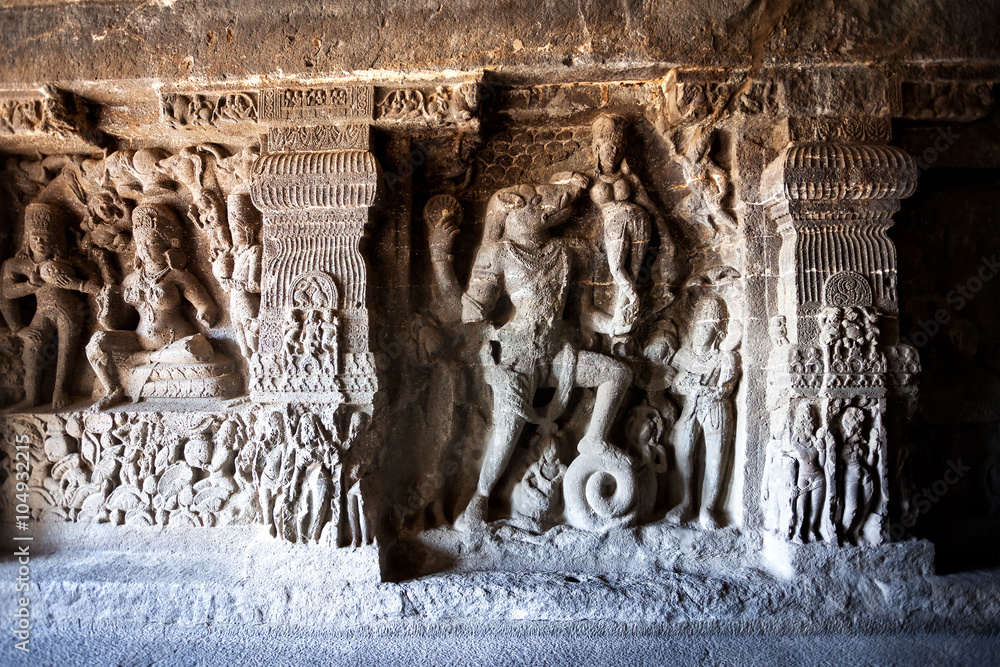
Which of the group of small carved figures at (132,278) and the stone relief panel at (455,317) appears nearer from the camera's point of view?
the stone relief panel at (455,317)

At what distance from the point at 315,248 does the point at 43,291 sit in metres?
2.15

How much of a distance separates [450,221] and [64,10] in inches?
106

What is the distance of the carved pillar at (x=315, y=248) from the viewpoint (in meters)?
3.18

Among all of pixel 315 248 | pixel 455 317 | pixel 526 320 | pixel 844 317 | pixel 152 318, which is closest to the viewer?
pixel 844 317

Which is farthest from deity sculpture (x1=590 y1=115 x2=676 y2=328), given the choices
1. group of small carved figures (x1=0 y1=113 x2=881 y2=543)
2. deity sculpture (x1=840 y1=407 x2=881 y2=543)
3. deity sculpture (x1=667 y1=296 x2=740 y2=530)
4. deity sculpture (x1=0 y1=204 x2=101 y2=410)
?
deity sculpture (x1=0 y1=204 x2=101 y2=410)

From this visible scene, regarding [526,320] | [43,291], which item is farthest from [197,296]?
[526,320]

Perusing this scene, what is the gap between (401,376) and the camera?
3512 millimetres

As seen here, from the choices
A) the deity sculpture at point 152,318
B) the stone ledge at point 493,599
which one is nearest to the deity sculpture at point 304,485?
the stone ledge at point 493,599

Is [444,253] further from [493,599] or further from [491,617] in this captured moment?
[491,617]

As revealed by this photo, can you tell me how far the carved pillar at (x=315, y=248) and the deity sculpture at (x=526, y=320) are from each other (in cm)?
60

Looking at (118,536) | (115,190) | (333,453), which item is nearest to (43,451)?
(118,536)

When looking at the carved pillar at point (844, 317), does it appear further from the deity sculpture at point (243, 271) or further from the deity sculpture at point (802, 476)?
the deity sculpture at point (243, 271)

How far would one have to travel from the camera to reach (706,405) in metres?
3.47

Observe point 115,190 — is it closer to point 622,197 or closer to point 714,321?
point 622,197
